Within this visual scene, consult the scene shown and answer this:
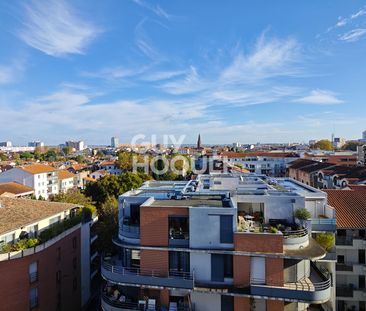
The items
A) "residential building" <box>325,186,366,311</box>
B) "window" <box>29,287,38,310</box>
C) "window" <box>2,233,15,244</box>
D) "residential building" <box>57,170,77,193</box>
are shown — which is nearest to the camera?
"window" <box>2,233,15,244</box>

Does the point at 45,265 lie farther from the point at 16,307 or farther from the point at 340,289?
the point at 340,289

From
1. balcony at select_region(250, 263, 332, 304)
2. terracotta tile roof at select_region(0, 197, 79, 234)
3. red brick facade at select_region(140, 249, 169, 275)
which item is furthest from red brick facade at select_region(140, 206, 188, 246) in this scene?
terracotta tile roof at select_region(0, 197, 79, 234)

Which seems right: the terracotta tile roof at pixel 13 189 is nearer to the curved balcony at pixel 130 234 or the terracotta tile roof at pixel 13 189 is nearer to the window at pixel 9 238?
the window at pixel 9 238

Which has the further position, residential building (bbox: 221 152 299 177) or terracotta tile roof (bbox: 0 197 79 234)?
residential building (bbox: 221 152 299 177)

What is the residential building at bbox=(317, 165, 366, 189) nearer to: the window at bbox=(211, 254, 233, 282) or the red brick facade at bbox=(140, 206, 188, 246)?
the window at bbox=(211, 254, 233, 282)

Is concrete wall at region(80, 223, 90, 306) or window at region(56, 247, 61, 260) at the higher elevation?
window at region(56, 247, 61, 260)

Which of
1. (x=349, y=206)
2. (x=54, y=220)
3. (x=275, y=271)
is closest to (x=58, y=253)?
(x=54, y=220)
